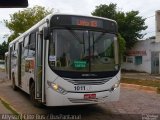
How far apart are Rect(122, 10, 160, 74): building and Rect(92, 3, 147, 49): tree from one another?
121cm

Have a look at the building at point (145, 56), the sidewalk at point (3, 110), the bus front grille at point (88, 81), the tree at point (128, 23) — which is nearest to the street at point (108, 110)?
the sidewalk at point (3, 110)

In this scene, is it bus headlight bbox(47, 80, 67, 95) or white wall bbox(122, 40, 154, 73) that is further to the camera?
white wall bbox(122, 40, 154, 73)

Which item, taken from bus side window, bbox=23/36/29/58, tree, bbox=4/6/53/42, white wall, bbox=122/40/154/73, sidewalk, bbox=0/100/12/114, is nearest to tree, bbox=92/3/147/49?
white wall, bbox=122/40/154/73

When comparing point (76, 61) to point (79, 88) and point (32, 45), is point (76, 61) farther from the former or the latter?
point (32, 45)

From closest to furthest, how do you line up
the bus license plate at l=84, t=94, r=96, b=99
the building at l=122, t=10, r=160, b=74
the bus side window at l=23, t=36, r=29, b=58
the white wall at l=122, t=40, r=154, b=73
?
1. the bus license plate at l=84, t=94, r=96, b=99
2. the bus side window at l=23, t=36, r=29, b=58
3. the building at l=122, t=10, r=160, b=74
4. the white wall at l=122, t=40, r=154, b=73

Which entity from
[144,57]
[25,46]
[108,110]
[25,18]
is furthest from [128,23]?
[108,110]

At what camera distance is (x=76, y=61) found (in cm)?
1010

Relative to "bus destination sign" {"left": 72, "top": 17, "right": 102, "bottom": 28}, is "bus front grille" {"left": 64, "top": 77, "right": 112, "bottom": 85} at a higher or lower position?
lower

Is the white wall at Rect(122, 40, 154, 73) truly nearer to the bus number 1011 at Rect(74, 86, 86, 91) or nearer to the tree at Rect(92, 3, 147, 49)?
the tree at Rect(92, 3, 147, 49)

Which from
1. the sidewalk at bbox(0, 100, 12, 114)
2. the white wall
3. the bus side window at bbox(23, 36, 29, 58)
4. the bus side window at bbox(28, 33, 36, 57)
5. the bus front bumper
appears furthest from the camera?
the white wall

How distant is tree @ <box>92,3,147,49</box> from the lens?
151 feet

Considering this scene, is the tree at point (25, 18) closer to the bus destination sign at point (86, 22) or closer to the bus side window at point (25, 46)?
the bus side window at point (25, 46)

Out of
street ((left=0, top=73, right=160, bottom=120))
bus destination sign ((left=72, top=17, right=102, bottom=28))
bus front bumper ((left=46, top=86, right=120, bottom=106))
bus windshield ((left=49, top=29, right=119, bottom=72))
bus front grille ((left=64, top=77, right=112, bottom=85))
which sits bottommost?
street ((left=0, top=73, right=160, bottom=120))

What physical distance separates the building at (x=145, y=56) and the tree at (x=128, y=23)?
3.97 ft
